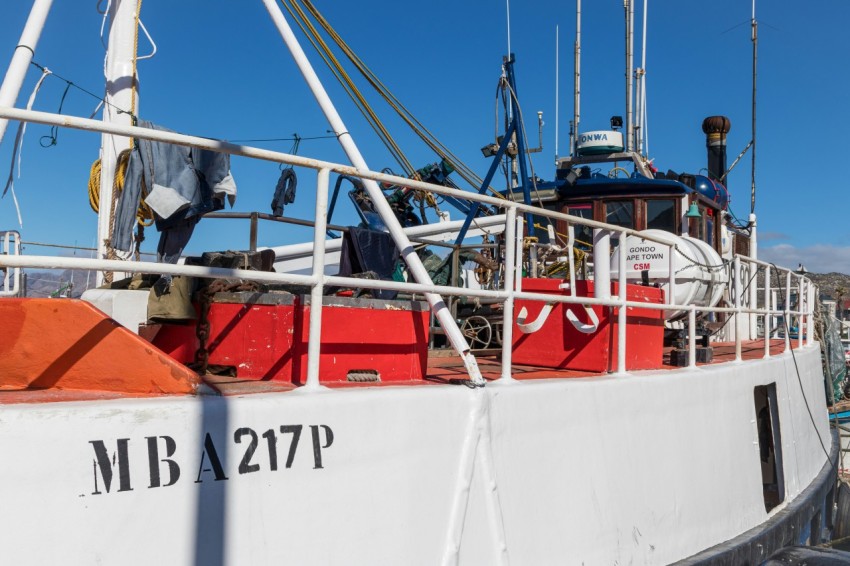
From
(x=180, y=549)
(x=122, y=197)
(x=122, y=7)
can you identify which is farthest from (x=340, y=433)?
(x=122, y=7)

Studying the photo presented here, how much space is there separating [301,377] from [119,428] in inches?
44.5

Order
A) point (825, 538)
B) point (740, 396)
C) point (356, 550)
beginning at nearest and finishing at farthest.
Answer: point (356, 550) → point (740, 396) → point (825, 538)

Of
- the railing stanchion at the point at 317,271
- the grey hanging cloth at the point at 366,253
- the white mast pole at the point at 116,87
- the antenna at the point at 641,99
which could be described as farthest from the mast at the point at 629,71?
the railing stanchion at the point at 317,271

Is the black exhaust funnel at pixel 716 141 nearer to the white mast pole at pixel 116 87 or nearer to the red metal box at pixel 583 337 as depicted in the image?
the red metal box at pixel 583 337

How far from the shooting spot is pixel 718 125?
1447 centimetres

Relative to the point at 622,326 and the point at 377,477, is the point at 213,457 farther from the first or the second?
the point at 622,326

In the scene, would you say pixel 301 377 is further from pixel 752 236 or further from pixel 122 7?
pixel 752 236

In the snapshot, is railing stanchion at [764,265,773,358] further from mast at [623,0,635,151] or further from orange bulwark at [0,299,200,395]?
orange bulwark at [0,299,200,395]

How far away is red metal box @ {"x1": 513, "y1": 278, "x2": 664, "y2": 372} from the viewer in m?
5.12

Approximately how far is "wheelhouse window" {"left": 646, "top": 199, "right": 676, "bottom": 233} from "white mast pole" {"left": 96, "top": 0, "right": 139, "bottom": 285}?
632 cm

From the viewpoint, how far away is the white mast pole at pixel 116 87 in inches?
192

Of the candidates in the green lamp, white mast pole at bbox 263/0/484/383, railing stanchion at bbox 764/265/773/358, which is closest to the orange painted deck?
white mast pole at bbox 263/0/484/383

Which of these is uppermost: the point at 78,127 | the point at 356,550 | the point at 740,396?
the point at 78,127

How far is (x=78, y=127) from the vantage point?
2578 mm
